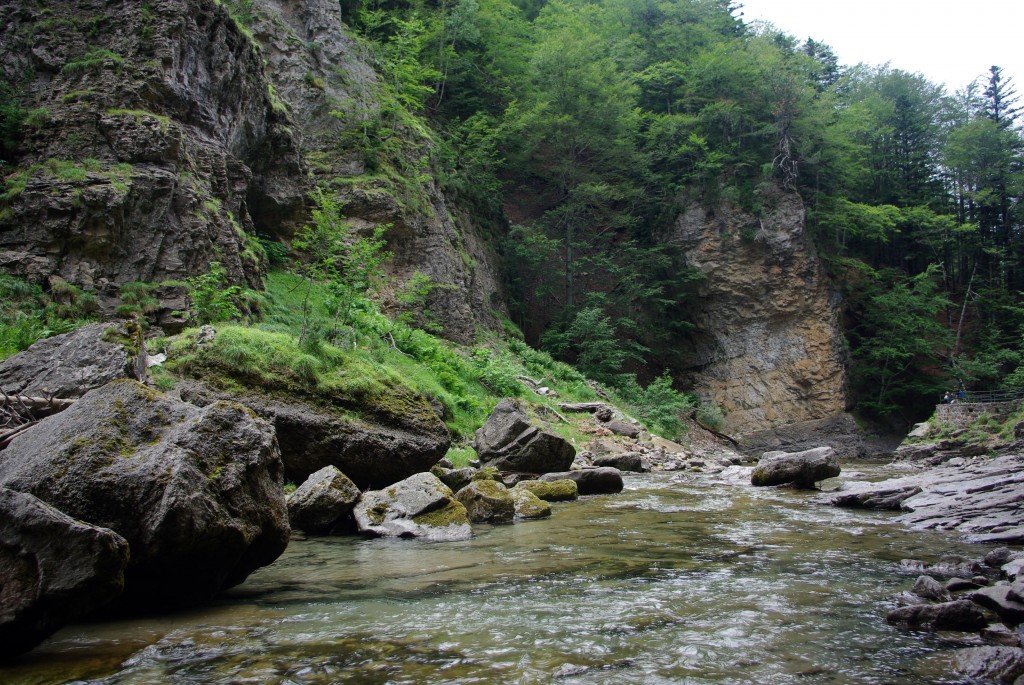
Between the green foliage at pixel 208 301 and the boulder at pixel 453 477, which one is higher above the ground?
the green foliage at pixel 208 301

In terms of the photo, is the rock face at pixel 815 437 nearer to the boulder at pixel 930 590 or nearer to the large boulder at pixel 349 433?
the large boulder at pixel 349 433

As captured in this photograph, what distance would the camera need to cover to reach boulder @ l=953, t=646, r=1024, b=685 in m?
3.12

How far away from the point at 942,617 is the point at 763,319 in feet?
101

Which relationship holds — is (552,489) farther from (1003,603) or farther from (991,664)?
(991,664)

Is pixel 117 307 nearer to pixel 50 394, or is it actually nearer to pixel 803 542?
pixel 50 394

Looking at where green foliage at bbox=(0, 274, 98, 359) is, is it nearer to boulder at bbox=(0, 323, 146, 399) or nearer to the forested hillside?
boulder at bbox=(0, 323, 146, 399)

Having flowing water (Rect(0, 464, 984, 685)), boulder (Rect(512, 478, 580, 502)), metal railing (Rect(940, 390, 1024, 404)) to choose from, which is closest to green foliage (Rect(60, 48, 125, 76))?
flowing water (Rect(0, 464, 984, 685))

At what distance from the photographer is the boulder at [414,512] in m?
7.00

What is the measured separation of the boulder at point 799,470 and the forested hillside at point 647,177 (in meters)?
12.9

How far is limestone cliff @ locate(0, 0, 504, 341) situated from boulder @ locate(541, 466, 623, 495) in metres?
8.56

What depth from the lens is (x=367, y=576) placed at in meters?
5.24

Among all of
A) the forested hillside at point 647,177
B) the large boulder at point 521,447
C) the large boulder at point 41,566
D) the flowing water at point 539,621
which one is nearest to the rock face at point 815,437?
the forested hillside at point 647,177

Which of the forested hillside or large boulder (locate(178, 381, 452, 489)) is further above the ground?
the forested hillside

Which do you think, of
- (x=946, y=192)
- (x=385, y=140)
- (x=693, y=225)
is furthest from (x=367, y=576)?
(x=946, y=192)
